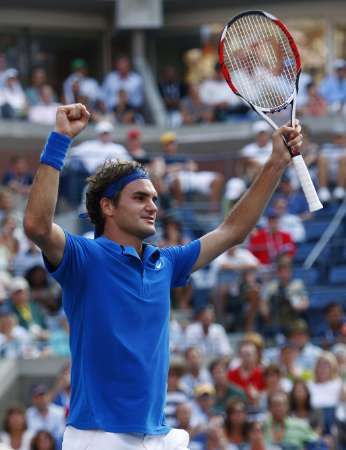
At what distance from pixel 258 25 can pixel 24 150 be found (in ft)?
41.4

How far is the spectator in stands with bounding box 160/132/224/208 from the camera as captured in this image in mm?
16172

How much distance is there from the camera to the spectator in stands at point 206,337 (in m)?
13.5

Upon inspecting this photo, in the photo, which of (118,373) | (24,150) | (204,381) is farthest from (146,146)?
(118,373)

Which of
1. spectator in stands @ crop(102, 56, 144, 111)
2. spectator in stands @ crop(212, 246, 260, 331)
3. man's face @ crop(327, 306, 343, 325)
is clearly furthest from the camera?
spectator in stands @ crop(102, 56, 144, 111)

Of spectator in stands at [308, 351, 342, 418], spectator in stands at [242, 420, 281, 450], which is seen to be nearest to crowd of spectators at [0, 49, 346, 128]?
spectator in stands at [308, 351, 342, 418]

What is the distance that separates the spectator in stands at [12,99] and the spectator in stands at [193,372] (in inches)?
258

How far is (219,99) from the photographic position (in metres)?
20.1

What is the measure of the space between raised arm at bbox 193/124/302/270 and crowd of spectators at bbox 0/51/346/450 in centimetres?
513

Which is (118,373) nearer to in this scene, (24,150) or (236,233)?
(236,233)

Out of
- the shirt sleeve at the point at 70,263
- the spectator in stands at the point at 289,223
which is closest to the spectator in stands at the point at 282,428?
the spectator in stands at the point at 289,223

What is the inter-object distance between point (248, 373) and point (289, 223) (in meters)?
2.87

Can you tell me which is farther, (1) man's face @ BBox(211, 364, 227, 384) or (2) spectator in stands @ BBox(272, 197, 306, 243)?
(2) spectator in stands @ BBox(272, 197, 306, 243)

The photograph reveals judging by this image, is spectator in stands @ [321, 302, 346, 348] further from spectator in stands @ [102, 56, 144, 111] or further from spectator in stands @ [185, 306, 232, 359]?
spectator in stands @ [102, 56, 144, 111]

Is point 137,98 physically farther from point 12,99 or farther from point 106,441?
point 106,441
